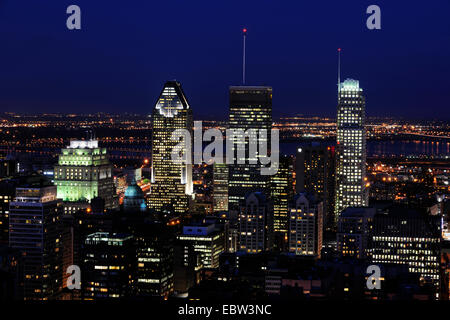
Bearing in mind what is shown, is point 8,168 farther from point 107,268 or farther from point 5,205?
point 107,268

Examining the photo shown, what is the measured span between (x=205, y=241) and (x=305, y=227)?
12.9 feet

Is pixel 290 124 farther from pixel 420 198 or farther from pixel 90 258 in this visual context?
pixel 90 258

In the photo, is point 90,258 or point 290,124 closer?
point 90,258

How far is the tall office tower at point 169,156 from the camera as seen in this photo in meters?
34.4

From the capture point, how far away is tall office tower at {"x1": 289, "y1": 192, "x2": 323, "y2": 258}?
25.1m

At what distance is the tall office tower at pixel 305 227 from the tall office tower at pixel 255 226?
2.94ft

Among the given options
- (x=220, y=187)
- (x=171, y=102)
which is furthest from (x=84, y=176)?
(x=171, y=102)

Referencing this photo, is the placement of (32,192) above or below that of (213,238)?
above

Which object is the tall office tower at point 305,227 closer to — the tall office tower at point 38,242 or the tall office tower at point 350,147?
the tall office tower at point 350,147

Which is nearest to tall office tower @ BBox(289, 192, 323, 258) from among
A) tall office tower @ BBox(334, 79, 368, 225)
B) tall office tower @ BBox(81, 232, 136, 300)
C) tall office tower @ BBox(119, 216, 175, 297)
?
tall office tower @ BBox(119, 216, 175, 297)

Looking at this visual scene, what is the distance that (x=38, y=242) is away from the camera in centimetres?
2039

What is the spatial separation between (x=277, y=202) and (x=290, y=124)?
727 inches

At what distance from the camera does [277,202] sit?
101 feet
